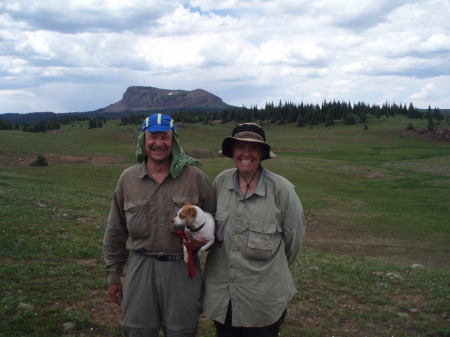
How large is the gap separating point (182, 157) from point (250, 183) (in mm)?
728

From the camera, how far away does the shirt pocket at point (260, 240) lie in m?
3.45

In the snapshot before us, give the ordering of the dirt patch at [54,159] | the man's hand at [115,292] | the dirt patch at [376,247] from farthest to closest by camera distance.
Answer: the dirt patch at [54,159] < the dirt patch at [376,247] < the man's hand at [115,292]

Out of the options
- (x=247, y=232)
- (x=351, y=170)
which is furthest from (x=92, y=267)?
(x=351, y=170)

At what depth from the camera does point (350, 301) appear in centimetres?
712

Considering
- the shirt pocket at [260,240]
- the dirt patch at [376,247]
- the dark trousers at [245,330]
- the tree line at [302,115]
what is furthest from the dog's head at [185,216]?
the tree line at [302,115]

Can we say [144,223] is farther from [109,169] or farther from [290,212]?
[109,169]

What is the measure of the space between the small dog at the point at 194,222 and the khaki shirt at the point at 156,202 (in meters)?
0.20

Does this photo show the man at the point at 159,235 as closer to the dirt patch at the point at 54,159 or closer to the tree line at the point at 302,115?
the dirt patch at the point at 54,159

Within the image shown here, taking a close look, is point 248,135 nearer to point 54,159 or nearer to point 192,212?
point 192,212

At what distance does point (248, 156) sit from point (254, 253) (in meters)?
0.90

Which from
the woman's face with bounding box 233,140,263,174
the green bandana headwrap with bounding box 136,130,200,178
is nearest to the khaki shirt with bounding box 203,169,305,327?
the woman's face with bounding box 233,140,263,174

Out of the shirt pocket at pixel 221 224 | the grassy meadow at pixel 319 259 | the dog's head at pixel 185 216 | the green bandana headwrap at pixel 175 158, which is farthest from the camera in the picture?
the grassy meadow at pixel 319 259

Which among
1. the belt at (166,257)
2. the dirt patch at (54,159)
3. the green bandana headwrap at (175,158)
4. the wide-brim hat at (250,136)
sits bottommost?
the dirt patch at (54,159)

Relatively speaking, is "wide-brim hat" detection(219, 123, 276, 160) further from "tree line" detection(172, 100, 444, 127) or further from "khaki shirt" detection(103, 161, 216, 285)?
"tree line" detection(172, 100, 444, 127)
